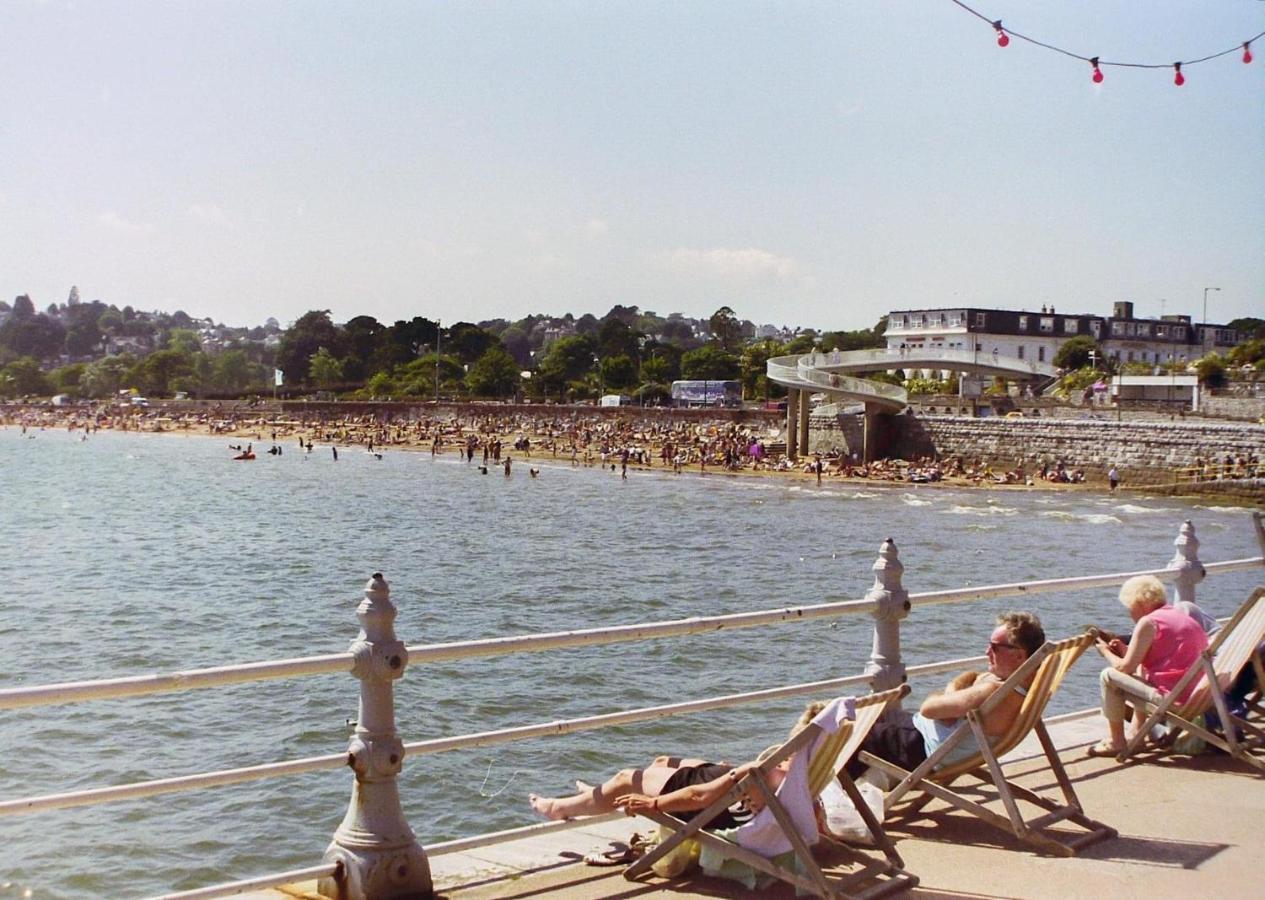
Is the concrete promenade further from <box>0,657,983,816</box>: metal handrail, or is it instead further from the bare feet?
<box>0,657,983,816</box>: metal handrail

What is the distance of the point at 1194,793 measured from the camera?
20.3 feet

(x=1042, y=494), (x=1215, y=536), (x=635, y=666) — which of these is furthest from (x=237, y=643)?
(x=1042, y=494)

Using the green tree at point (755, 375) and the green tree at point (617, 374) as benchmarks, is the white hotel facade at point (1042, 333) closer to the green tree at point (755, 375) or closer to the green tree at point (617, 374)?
the green tree at point (755, 375)

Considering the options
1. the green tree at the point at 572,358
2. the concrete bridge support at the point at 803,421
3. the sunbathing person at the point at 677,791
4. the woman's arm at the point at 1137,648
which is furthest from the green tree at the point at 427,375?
the sunbathing person at the point at 677,791

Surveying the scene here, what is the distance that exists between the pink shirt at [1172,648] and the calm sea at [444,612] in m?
7.42

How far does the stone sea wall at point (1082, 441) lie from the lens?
55781mm

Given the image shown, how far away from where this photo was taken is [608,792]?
5.17 meters

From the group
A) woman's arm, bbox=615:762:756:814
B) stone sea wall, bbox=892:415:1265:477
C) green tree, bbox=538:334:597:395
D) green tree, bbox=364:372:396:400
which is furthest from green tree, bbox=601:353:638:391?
woman's arm, bbox=615:762:756:814

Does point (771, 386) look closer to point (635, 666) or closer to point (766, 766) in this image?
point (635, 666)

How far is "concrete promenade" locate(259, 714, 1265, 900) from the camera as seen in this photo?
15.8 ft

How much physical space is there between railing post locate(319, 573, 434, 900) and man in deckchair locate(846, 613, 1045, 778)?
208cm

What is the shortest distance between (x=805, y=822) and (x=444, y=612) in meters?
23.6

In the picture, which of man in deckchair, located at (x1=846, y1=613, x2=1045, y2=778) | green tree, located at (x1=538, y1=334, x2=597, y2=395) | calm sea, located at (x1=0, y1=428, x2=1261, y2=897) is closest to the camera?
man in deckchair, located at (x1=846, y1=613, x2=1045, y2=778)

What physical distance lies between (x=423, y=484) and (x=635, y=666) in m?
55.2
